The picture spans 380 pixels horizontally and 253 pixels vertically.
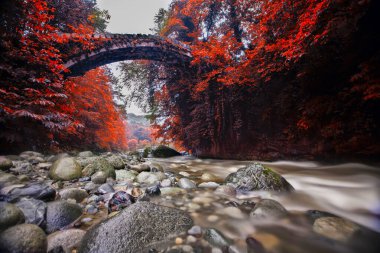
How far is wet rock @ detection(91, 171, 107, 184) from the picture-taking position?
347cm

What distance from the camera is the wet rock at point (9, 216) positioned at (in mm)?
1562

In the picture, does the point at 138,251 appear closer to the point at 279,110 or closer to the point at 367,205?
the point at 367,205

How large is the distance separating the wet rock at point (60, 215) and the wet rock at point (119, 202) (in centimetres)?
37

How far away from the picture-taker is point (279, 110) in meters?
7.08

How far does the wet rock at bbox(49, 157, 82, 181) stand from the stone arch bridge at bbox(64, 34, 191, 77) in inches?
259

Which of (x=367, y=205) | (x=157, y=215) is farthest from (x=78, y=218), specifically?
(x=367, y=205)

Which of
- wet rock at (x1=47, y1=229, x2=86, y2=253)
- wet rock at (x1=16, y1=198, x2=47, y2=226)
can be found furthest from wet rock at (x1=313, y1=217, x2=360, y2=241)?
wet rock at (x1=16, y1=198, x2=47, y2=226)

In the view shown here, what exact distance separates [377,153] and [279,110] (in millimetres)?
3156

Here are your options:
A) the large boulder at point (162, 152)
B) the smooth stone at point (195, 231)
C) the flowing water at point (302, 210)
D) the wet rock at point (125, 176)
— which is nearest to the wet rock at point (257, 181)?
the flowing water at point (302, 210)

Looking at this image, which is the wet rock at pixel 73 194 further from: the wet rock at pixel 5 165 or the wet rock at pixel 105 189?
the wet rock at pixel 5 165

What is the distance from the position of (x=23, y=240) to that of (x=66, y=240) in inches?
12.8

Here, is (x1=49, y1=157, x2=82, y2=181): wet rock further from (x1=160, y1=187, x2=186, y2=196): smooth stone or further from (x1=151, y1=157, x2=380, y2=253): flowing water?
(x1=151, y1=157, x2=380, y2=253): flowing water

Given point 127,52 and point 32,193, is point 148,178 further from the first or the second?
point 127,52

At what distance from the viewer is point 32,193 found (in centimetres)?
229
